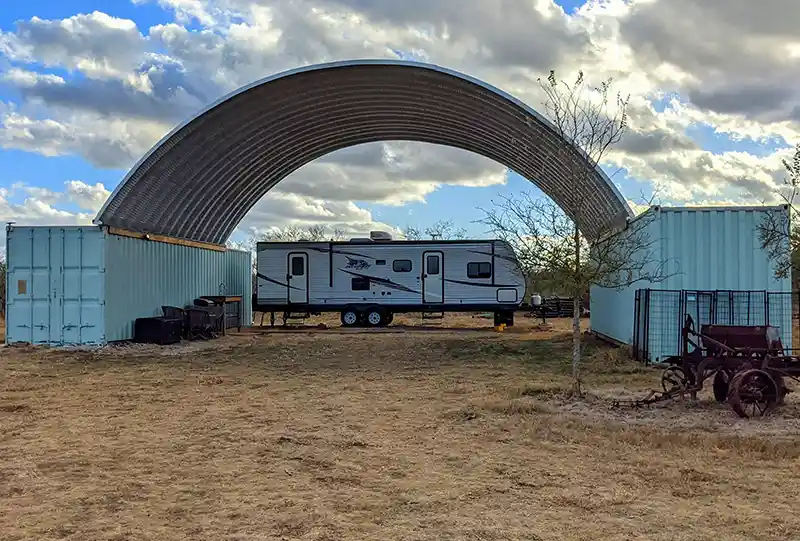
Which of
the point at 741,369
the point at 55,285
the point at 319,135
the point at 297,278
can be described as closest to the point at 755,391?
the point at 741,369

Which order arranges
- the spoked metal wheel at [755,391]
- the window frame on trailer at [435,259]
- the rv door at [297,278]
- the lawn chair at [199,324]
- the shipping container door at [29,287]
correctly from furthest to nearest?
the rv door at [297,278] → the window frame on trailer at [435,259] → the lawn chair at [199,324] → the shipping container door at [29,287] → the spoked metal wheel at [755,391]

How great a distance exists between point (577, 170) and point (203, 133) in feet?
35.9

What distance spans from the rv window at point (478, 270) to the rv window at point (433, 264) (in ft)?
3.51

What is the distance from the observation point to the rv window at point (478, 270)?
81.6 ft

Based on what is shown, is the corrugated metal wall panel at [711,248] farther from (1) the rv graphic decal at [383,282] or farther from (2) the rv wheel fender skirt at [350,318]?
(2) the rv wheel fender skirt at [350,318]

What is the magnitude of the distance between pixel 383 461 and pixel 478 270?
1858 centimetres

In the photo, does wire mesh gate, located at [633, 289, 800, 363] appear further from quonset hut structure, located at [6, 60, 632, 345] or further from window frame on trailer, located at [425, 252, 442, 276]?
window frame on trailer, located at [425, 252, 442, 276]

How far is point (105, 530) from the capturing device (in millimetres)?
4793

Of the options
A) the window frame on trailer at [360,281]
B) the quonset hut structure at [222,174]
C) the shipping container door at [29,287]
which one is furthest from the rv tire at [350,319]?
the shipping container door at [29,287]

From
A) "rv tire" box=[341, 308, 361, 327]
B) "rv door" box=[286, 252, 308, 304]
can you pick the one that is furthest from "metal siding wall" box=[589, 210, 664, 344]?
"rv door" box=[286, 252, 308, 304]

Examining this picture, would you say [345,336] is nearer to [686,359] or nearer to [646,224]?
[646,224]

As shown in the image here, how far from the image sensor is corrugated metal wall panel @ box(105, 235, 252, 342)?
17.2 m

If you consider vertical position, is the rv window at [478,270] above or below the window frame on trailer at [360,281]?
above

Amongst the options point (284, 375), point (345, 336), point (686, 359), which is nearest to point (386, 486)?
point (686, 359)
